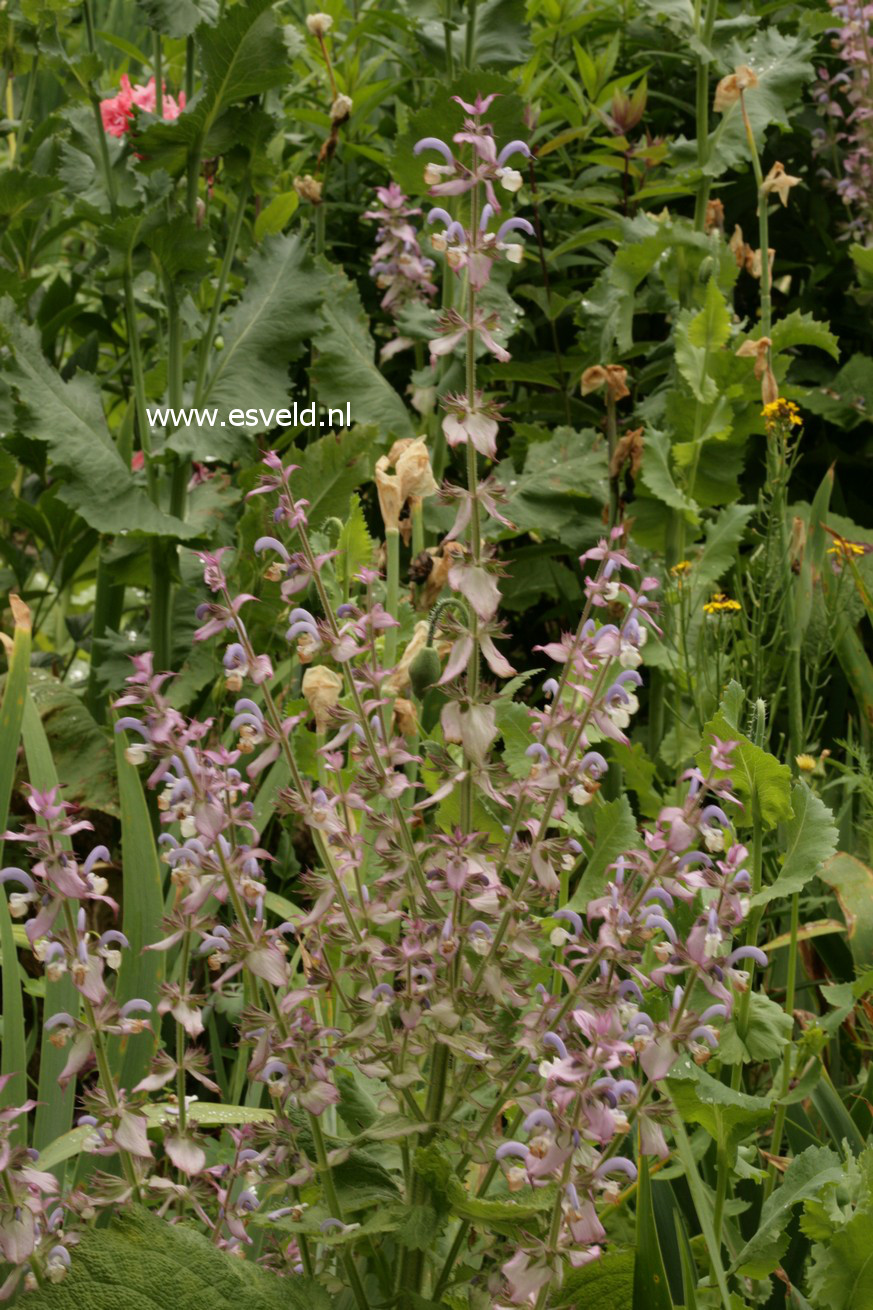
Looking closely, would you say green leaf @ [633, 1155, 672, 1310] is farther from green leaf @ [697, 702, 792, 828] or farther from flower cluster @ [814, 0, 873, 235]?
flower cluster @ [814, 0, 873, 235]

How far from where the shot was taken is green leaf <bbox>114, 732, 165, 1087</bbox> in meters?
1.31

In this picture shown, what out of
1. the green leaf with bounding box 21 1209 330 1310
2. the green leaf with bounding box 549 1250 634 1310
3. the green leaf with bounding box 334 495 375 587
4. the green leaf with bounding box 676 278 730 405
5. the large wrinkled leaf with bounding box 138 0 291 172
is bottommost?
the green leaf with bounding box 549 1250 634 1310

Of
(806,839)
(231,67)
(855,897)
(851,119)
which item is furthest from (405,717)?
(851,119)

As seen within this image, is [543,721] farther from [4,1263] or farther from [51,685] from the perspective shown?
[51,685]

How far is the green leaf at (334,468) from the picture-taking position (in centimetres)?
221

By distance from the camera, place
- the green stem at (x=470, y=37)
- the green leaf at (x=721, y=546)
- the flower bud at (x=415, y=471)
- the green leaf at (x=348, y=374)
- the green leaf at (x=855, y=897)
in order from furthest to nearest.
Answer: the green leaf at (x=348, y=374) → the green stem at (x=470, y=37) → the green leaf at (x=721, y=546) → the green leaf at (x=855, y=897) → the flower bud at (x=415, y=471)

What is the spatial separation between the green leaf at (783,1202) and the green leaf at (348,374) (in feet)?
5.33

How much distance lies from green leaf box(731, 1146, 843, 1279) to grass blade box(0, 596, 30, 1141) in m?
0.61

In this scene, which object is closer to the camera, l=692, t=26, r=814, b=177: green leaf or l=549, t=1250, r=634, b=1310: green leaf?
l=549, t=1250, r=634, b=1310: green leaf

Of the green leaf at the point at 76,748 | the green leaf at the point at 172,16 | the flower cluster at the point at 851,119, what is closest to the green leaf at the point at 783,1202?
the green leaf at the point at 76,748

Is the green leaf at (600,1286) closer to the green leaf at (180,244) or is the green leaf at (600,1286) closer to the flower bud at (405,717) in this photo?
the flower bud at (405,717)

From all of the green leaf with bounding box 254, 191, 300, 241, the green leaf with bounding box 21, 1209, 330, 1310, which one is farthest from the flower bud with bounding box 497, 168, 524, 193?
the green leaf with bounding box 254, 191, 300, 241

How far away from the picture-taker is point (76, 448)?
218 cm

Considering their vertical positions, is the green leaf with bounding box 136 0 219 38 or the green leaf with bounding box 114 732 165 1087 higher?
the green leaf with bounding box 136 0 219 38
